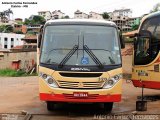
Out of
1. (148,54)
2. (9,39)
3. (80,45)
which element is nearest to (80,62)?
(80,45)

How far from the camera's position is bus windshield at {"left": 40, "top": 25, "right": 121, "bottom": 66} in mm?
10727

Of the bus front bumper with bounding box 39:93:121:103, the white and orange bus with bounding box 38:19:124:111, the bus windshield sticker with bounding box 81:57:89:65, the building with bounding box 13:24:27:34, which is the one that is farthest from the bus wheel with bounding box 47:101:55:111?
the building with bounding box 13:24:27:34

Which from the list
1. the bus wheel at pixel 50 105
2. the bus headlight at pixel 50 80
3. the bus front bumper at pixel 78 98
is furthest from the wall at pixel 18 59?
the bus front bumper at pixel 78 98

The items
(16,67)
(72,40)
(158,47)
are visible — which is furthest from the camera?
(16,67)

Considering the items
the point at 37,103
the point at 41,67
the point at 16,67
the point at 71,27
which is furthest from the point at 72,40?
the point at 16,67

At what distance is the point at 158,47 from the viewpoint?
13.6 meters

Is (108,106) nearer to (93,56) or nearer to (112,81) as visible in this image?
(112,81)

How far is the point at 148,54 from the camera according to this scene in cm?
1402

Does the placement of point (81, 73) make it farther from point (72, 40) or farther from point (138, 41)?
point (138, 41)

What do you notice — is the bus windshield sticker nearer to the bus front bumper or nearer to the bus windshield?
the bus windshield

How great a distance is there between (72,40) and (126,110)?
260 cm

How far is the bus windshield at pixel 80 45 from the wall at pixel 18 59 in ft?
124

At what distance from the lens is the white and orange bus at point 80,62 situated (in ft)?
34.1

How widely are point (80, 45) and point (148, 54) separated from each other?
3.78 metres
